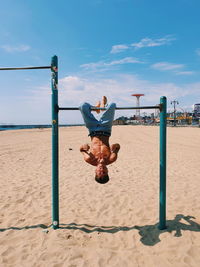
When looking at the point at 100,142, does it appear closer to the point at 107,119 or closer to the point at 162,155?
the point at 107,119

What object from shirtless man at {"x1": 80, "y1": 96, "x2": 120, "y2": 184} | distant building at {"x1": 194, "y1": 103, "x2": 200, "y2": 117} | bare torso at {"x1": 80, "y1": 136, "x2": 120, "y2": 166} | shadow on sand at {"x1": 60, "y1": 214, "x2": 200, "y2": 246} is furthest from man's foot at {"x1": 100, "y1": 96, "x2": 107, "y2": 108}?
distant building at {"x1": 194, "y1": 103, "x2": 200, "y2": 117}

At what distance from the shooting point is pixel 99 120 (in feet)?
11.0

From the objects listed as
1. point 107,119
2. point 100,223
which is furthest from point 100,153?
point 100,223

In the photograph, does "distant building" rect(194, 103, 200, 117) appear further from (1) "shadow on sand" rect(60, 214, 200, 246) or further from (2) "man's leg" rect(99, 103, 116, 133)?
(2) "man's leg" rect(99, 103, 116, 133)

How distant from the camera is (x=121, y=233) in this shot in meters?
3.63

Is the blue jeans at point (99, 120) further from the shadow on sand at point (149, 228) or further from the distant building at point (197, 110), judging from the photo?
the distant building at point (197, 110)

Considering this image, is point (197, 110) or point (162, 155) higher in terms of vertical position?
point (197, 110)

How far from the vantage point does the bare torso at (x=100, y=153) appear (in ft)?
9.84

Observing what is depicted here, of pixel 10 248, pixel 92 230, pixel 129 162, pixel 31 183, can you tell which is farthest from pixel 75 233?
pixel 129 162

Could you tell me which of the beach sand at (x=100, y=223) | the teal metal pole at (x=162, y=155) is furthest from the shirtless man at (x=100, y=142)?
the beach sand at (x=100, y=223)

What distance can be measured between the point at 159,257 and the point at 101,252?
0.86m

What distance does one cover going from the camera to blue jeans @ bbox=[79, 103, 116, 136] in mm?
3297

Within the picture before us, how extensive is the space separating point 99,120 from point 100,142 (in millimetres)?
400

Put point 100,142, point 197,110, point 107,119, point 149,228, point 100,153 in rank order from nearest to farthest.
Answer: point 100,153 → point 100,142 → point 107,119 → point 149,228 → point 197,110
